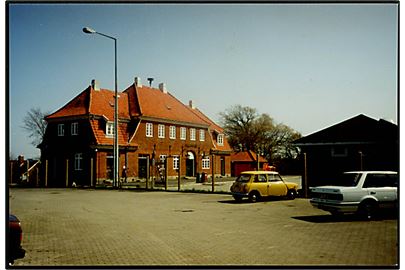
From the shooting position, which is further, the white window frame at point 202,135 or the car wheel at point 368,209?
the white window frame at point 202,135

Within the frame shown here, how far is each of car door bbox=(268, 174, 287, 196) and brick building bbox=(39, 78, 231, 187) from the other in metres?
2.82

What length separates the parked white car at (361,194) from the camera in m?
8.44

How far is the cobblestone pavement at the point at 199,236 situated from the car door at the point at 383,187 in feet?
1.14

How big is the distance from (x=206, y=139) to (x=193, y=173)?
64.5 inches

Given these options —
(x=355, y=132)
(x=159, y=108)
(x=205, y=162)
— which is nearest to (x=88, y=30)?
(x=355, y=132)

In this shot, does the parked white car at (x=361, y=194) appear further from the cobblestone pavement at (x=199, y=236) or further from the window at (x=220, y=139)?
the window at (x=220, y=139)

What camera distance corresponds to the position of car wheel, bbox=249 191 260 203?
12.4m

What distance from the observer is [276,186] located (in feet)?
41.6

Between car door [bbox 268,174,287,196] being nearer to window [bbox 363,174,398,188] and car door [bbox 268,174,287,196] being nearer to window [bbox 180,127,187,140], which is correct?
window [bbox 363,174,398,188]

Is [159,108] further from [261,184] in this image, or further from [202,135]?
[261,184]

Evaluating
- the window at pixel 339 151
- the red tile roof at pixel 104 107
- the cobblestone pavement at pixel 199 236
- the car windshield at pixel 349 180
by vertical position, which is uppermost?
the red tile roof at pixel 104 107

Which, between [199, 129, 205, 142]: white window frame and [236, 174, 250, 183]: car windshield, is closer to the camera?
[236, 174, 250, 183]: car windshield

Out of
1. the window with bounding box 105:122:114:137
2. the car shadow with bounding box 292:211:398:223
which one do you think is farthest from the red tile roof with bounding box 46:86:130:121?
the car shadow with bounding box 292:211:398:223

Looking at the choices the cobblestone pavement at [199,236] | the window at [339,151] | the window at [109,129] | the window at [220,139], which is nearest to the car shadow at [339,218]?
the cobblestone pavement at [199,236]
